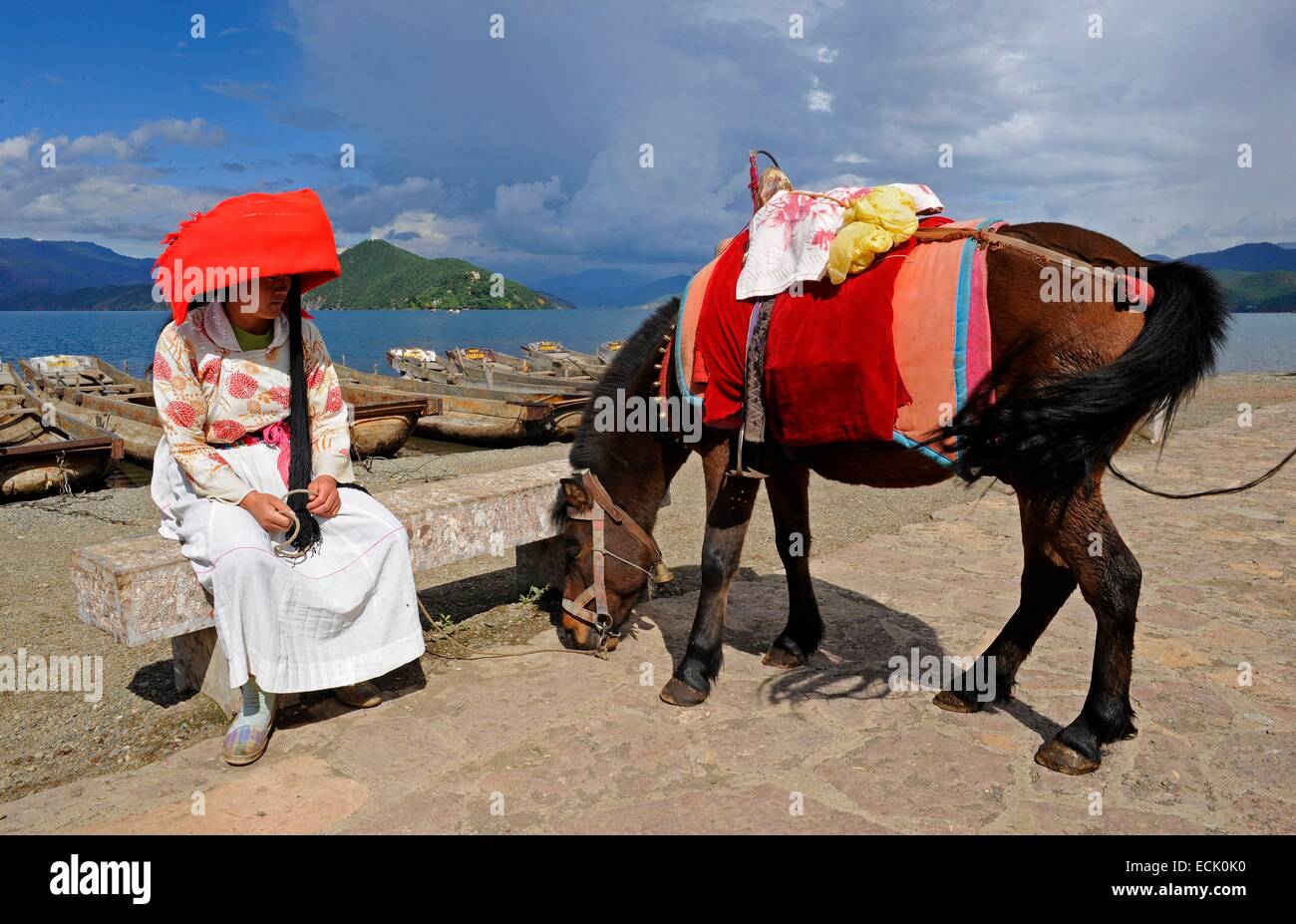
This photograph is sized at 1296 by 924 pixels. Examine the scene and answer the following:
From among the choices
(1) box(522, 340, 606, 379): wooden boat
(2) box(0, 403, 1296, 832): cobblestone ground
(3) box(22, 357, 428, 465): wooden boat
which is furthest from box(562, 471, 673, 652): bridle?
(1) box(522, 340, 606, 379): wooden boat

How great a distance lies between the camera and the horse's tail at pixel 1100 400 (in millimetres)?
2551

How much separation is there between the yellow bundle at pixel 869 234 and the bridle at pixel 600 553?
143cm

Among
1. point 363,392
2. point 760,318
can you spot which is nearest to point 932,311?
point 760,318

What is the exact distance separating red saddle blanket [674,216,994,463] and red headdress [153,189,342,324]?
1612 millimetres

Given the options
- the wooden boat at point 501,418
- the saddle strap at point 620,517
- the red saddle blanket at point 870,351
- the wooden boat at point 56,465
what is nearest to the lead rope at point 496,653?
the saddle strap at point 620,517

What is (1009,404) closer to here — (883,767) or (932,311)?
(932,311)

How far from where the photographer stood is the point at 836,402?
9.65ft

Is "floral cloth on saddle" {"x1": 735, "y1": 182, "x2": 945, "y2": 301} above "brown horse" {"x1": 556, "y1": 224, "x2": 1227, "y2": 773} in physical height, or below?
above

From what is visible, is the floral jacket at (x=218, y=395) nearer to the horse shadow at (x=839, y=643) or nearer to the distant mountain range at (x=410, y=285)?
the horse shadow at (x=839, y=643)

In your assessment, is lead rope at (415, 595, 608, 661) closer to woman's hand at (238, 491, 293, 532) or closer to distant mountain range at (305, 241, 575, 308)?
woman's hand at (238, 491, 293, 532)

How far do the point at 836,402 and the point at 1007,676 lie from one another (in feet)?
4.86

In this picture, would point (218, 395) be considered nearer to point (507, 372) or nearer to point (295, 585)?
point (295, 585)

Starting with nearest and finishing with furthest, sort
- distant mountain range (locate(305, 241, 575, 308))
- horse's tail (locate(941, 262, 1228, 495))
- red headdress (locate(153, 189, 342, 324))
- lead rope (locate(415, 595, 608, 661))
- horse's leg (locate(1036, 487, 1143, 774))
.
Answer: horse's tail (locate(941, 262, 1228, 495)), horse's leg (locate(1036, 487, 1143, 774)), red headdress (locate(153, 189, 342, 324)), lead rope (locate(415, 595, 608, 661)), distant mountain range (locate(305, 241, 575, 308))

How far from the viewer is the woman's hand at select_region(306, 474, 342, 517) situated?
10.2ft
